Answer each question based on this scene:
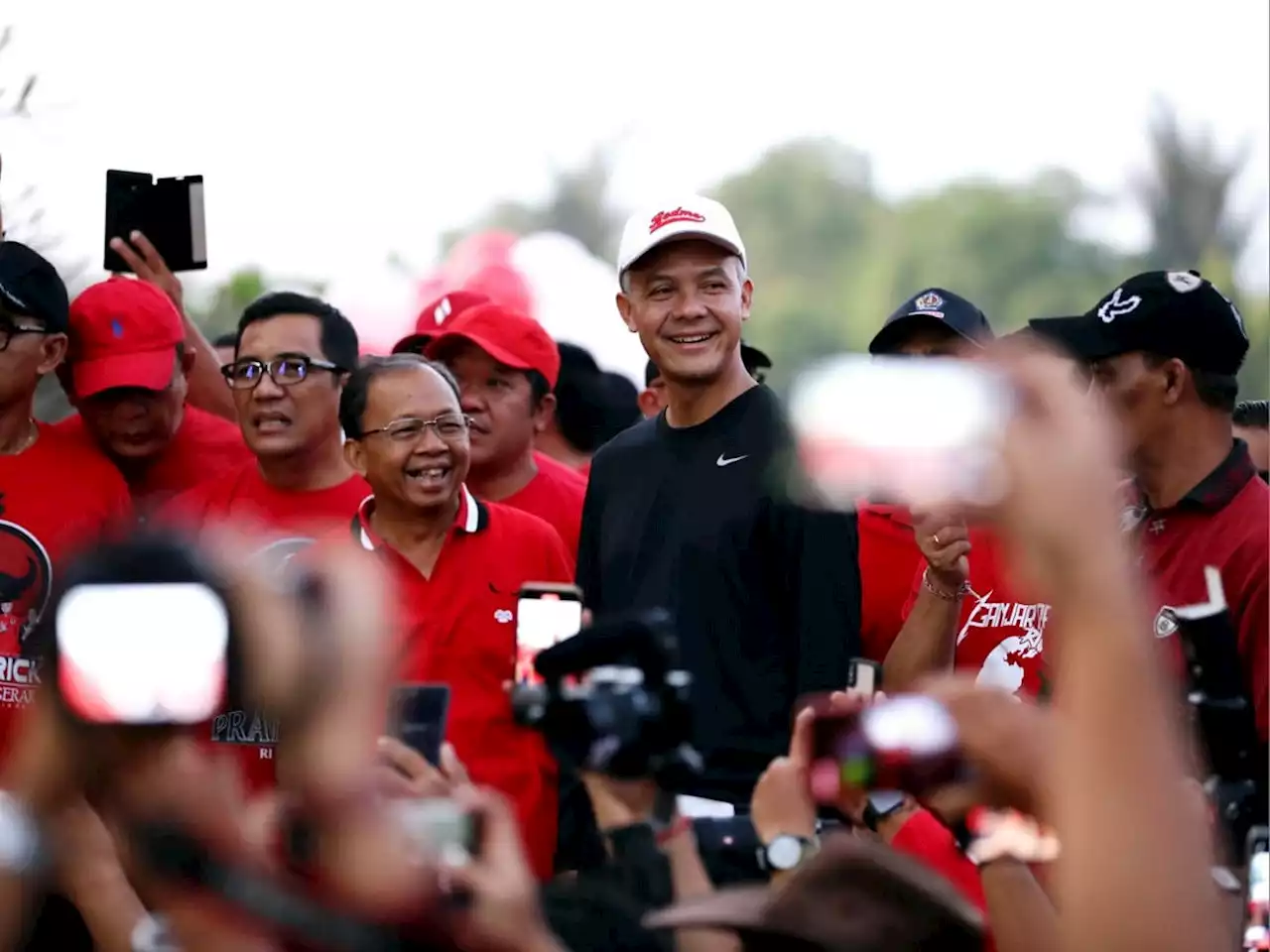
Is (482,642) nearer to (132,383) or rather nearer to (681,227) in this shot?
(681,227)

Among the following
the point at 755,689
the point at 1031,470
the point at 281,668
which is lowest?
the point at 755,689

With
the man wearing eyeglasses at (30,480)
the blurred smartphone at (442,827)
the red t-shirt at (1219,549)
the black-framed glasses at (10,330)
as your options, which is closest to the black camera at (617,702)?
the blurred smartphone at (442,827)

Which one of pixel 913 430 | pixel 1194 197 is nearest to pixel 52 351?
pixel 913 430

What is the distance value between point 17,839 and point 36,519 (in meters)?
3.16

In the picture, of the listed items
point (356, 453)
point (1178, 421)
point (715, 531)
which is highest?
point (1178, 421)

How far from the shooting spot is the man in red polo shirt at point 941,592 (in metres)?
4.39

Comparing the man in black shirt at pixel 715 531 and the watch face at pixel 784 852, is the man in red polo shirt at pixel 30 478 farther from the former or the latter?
the watch face at pixel 784 852

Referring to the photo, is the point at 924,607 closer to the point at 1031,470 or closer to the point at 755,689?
the point at 755,689

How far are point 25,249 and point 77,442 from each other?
520mm

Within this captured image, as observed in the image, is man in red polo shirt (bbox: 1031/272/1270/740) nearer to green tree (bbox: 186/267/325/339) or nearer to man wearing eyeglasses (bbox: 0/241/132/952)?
man wearing eyeglasses (bbox: 0/241/132/952)

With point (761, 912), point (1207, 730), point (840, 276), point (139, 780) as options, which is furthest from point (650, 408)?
point (840, 276)

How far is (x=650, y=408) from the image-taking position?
274 inches

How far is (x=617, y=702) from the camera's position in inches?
94.4

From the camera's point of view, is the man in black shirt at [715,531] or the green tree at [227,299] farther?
the green tree at [227,299]
